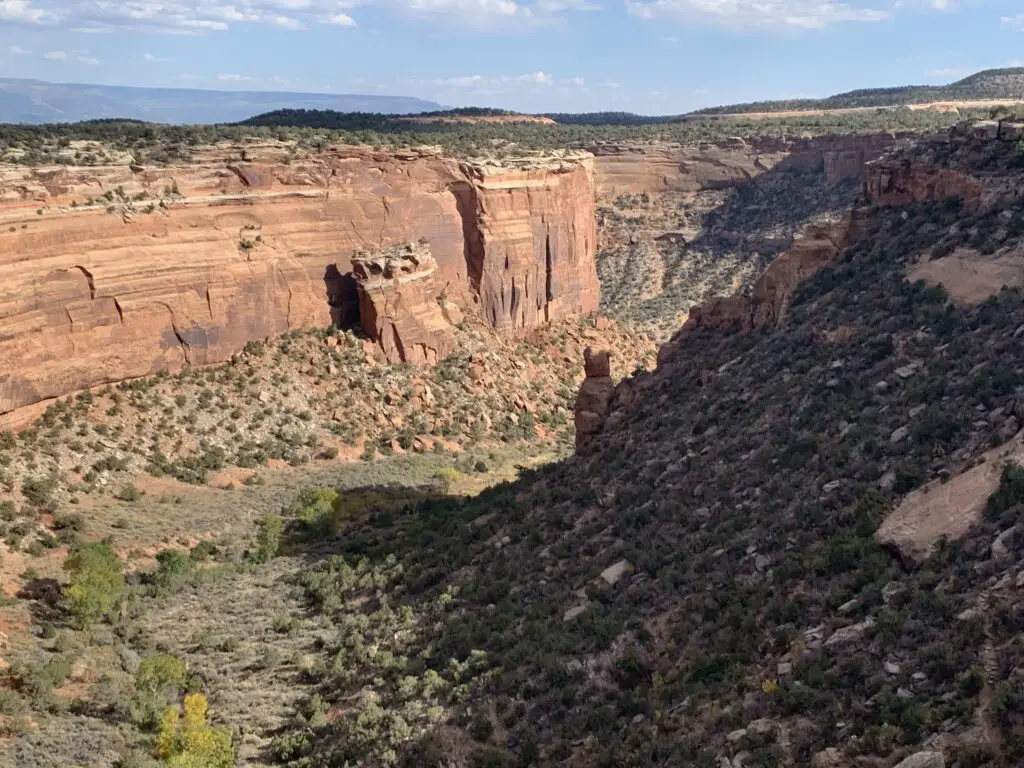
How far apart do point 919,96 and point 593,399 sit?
117 metres

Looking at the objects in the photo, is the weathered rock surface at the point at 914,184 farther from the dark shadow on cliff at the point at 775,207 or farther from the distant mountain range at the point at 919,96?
the distant mountain range at the point at 919,96

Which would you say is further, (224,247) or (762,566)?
(224,247)

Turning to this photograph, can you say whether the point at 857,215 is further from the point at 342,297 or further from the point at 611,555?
the point at 342,297

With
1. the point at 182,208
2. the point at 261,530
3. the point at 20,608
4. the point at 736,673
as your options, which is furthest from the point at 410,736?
the point at 182,208

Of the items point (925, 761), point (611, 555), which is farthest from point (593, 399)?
point (925, 761)

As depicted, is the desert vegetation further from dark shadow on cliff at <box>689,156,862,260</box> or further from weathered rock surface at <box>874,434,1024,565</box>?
weathered rock surface at <box>874,434,1024,565</box>

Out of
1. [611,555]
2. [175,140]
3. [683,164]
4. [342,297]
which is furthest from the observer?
[683,164]

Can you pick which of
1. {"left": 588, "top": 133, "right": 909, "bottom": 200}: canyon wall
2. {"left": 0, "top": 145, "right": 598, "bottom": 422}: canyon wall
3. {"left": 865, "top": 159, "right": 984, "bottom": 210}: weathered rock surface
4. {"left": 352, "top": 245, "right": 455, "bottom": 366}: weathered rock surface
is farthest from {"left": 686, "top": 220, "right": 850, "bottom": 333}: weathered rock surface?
{"left": 588, "top": 133, "right": 909, "bottom": 200}: canyon wall

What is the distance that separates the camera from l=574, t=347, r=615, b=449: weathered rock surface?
31.1 meters

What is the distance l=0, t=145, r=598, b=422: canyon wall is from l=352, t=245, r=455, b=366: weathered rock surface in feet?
3.91

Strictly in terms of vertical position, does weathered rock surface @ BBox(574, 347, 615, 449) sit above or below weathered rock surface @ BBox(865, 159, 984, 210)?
below

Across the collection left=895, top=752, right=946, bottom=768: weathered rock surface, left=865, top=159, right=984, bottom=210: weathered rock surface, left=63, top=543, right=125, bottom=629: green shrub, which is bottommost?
left=63, top=543, right=125, bottom=629: green shrub

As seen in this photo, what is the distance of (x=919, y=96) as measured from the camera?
411ft

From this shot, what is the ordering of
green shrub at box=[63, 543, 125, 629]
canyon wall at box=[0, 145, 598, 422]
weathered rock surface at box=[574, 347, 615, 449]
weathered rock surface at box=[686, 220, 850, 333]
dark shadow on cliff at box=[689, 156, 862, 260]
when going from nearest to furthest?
green shrub at box=[63, 543, 125, 629], weathered rock surface at box=[686, 220, 850, 333], weathered rock surface at box=[574, 347, 615, 449], canyon wall at box=[0, 145, 598, 422], dark shadow on cliff at box=[689, 156, 862, 260]
